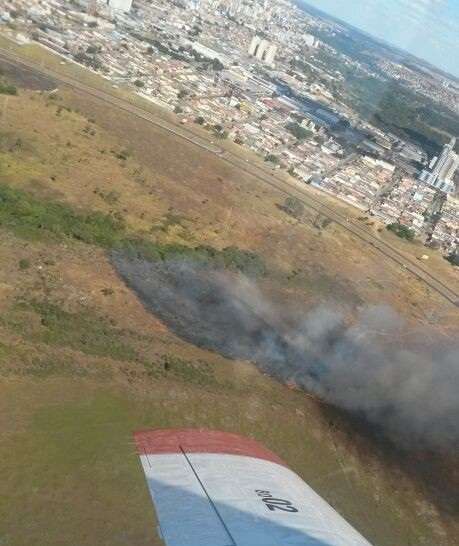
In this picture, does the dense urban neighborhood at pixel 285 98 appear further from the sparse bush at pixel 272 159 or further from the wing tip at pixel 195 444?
the wing tip at pixel 195 444

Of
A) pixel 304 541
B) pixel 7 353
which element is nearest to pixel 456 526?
pixel 304 541

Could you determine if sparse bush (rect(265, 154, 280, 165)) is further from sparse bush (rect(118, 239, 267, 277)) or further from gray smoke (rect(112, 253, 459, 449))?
gray smoke (rect(112, 253, 459, 449))

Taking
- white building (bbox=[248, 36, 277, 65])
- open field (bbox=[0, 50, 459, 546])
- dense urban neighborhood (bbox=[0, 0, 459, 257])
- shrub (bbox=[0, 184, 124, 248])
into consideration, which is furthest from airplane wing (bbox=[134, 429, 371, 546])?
white building (bbox=[248, 36, 277, 65])

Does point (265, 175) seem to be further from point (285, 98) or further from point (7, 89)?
point (285, 98)

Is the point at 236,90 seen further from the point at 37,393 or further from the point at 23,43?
the point at 37,393

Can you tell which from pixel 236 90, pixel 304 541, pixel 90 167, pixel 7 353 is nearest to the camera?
pixel 304 541

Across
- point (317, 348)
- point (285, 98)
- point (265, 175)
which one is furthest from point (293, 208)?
point (285, 98)
